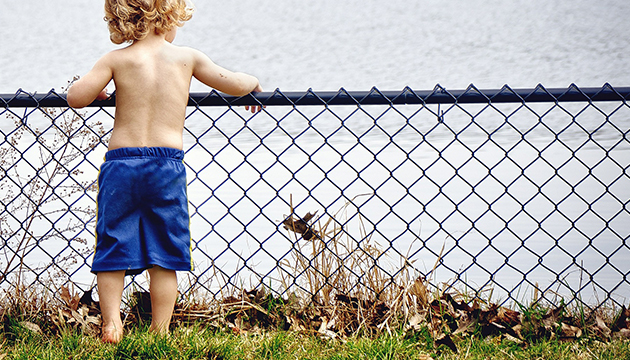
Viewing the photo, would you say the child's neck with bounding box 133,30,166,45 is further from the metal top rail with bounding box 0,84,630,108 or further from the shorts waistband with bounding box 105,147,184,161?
the shorts waistband with bounding box 105,147,184,161

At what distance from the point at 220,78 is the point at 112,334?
0.96 metres

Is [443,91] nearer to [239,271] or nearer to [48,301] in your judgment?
[239,271]

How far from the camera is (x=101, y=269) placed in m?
1.97

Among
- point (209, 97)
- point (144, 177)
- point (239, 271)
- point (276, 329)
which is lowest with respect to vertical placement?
point (276, 329)

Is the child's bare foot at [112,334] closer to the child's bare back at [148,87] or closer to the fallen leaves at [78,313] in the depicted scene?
the fallen leaves at [78,313]

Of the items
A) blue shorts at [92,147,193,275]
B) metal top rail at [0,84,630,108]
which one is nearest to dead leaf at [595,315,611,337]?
metal top rail at [0,84,630,108]

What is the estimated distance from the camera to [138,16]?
208 centimetres

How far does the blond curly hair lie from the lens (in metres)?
2.04

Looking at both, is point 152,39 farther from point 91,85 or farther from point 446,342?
point 446,342

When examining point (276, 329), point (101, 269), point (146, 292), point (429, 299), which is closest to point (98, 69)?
point (101, 269)

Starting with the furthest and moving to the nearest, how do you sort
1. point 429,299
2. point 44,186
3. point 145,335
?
point 44,186, point 429,299, point 145,335

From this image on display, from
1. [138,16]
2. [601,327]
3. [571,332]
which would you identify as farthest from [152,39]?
[601,327]

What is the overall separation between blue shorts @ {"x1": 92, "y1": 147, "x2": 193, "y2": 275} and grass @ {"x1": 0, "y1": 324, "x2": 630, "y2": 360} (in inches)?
10.0

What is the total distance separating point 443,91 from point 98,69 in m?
1.28
